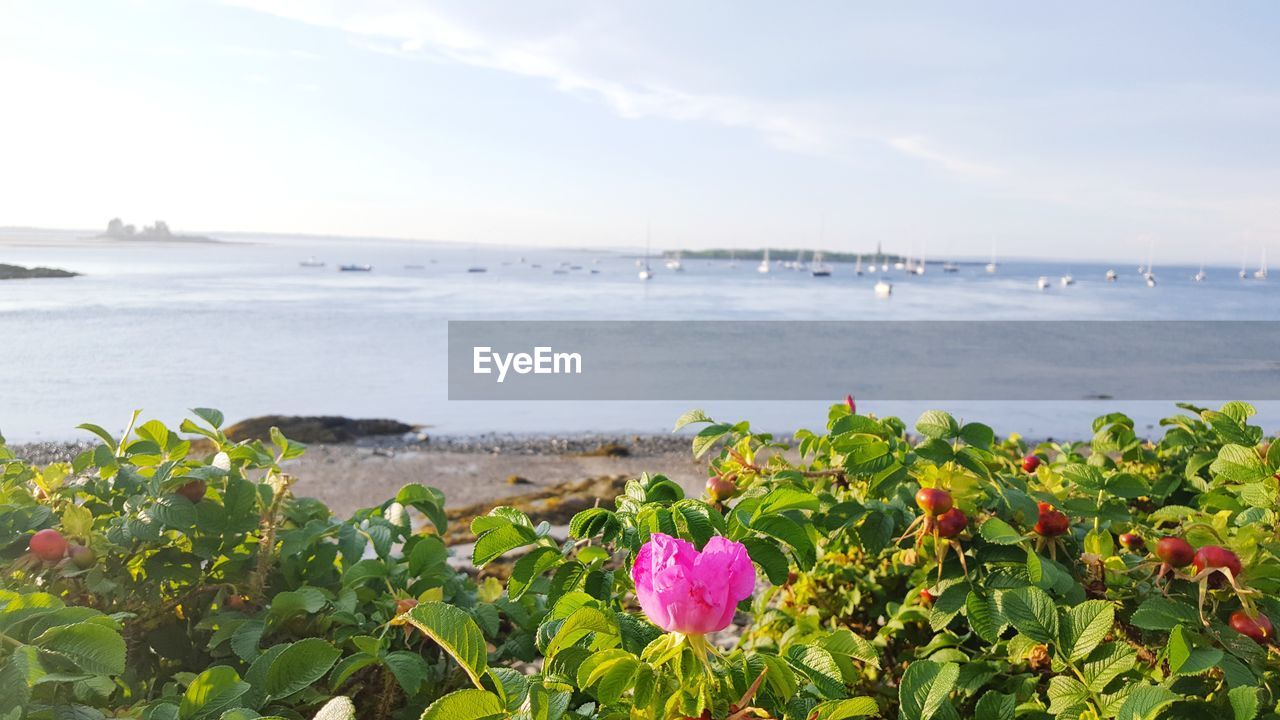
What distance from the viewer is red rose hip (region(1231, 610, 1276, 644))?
1.10m

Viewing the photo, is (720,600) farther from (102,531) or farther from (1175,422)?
(1175,422)

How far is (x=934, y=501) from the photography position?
122cm

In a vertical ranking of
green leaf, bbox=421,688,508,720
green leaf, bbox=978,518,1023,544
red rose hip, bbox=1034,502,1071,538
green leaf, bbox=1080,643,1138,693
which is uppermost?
green leaf, bbox=978,518,1023,544

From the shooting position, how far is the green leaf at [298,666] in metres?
1.09

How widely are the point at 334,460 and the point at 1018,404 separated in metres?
9.98

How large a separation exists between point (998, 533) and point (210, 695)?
1038 millimetres

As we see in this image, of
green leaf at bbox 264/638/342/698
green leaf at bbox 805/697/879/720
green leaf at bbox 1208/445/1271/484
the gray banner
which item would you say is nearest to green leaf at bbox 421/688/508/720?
green leaf at bbox 805/697/879/720

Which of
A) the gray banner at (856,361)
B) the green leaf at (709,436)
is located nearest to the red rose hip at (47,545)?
the green leaf at (709,436)

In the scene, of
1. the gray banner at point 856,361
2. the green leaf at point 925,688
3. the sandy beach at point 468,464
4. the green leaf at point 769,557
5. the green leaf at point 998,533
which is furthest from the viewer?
the gray banner at point 856,361

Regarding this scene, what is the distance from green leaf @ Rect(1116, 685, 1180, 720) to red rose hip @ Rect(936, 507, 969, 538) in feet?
1.28

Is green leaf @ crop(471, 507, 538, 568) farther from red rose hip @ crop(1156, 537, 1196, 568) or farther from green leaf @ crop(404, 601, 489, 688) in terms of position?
red rose hip @ crop(1156, 537, 1196, 568)

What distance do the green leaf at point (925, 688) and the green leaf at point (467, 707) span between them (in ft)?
1.47

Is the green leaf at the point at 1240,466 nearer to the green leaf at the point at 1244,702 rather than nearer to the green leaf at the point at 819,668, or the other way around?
the green leaf at the point at 1244,702

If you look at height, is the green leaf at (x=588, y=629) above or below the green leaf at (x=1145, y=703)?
above
